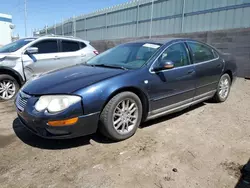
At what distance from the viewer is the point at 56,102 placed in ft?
9.05

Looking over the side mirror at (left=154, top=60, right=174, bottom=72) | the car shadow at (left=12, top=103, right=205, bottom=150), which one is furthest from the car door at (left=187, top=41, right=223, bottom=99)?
the car shadow at (left=12, top=103, right=205, bottom=150)

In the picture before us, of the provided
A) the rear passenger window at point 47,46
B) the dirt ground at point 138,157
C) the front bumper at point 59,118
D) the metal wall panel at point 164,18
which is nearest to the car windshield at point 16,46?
the rear passenger window at point 47,46

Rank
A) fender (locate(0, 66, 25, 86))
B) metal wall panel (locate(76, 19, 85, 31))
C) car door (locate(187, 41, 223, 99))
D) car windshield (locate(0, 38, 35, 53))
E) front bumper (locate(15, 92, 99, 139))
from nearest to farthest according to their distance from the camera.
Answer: front bumper (locate(15, 92, 99, 139)) → car door (locate(187, 41, 223, 99)) → fender (locate(0, 66, 25, 86)) → car windshield (locate(0, 38, 35, 53)) → metal wall panel (locate(76, 19, 85, 31))

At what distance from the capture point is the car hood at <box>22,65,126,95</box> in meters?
2.89

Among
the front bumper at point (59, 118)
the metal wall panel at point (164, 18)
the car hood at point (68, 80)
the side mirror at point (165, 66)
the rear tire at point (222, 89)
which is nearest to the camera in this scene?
the front bumper at point (59, 118)

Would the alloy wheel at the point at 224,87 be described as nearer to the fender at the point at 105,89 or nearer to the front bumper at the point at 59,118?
the fender at the point at 105,89

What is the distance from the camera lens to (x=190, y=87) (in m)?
4.08

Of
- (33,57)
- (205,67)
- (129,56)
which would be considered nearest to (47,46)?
(33,57)

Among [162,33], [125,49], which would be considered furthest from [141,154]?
[162,33]

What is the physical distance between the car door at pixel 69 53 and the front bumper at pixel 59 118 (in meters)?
3.61

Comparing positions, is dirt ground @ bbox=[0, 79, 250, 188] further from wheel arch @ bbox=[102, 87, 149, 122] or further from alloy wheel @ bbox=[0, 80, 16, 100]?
alloy wheel @ bbox=[0, 80, 16, 100]

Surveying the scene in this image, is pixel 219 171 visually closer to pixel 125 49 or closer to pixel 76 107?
pixel 76 107

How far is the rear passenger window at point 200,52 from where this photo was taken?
169 inches

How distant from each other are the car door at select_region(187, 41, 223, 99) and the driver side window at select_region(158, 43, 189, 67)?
0.70 feet
